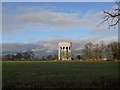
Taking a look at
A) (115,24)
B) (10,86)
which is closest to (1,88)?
(10,86)

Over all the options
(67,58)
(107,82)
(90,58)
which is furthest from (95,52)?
(107,82)

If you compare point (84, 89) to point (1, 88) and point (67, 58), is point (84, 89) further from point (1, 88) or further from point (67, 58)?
point (67, 58)

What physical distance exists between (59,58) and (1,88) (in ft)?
501

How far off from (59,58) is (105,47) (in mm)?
40294

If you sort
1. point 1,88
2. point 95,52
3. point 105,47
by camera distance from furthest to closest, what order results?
point 95,52 → point 105,47 → point 1,88

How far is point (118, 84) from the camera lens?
645 inches

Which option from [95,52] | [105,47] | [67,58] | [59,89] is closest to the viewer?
[59,89]

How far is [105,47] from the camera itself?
135m

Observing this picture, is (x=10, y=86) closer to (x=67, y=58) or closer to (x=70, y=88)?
(x=70, y=88)

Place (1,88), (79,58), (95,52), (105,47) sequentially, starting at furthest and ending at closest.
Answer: (79,58), (95,52), (105,47), (1,88)

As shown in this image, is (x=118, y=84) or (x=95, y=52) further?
(x=95, y=52)

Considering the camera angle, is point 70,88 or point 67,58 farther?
point 67,58

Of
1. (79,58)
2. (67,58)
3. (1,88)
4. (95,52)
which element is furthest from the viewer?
(67,58)

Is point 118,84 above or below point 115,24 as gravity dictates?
below
